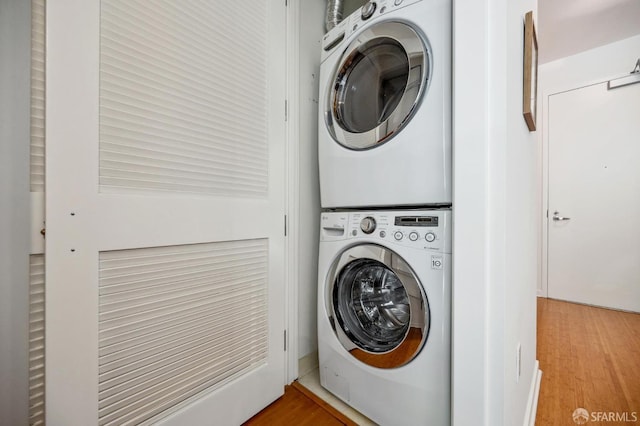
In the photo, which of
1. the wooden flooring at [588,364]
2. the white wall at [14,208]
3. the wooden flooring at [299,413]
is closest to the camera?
the white wall at [14,208]

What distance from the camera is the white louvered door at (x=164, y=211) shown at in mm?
653

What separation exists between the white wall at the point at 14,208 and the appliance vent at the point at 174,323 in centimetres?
17

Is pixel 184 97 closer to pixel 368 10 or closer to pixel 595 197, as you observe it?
pixel 368 10

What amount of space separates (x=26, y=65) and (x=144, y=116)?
0.91ft

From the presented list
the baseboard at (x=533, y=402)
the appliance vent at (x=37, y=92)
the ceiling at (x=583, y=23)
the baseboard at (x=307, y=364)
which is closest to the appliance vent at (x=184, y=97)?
the appliance vent at (x=37, y=92)

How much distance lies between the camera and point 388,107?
103cm

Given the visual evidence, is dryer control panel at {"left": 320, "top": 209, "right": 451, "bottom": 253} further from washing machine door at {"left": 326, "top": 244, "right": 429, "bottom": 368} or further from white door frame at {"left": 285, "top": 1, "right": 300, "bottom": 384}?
white door frame at {"left": 285, "top": 1, "right": 300, "bottom": 384}

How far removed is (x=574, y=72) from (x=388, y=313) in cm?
335

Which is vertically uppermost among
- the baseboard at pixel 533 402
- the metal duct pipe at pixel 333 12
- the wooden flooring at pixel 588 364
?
the metal duct pipe at pixel 333 12

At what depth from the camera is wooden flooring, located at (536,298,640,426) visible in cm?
115

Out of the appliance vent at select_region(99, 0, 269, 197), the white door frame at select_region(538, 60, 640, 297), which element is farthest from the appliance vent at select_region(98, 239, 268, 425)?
the white door frame at select_region(538, 60, 640, 297)

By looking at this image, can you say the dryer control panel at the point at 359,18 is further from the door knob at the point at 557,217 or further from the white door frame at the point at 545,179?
the door knob at the point at 557,217

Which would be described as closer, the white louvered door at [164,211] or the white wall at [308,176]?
the white louvered door at [164,211]

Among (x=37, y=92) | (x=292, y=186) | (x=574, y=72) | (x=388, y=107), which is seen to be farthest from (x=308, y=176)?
(x=574, y=72)
